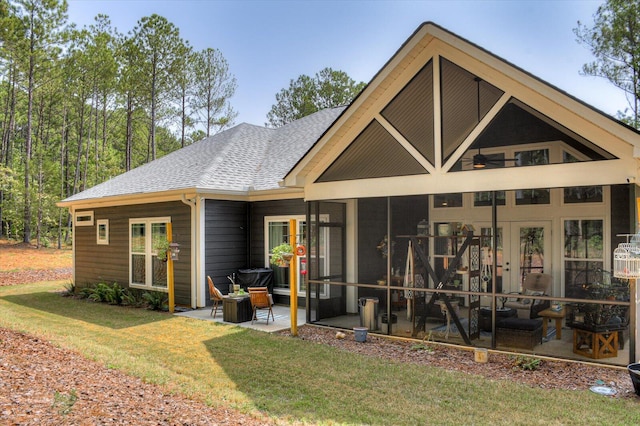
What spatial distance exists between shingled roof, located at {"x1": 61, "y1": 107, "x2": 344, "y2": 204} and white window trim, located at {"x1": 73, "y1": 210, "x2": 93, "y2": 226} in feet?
1.50

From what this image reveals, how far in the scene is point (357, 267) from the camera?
31.7ft

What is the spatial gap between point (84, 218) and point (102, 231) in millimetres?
1096

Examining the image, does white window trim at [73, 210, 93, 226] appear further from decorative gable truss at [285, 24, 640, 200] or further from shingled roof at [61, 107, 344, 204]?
decorative gable truss at [285, 24, 640, 200]

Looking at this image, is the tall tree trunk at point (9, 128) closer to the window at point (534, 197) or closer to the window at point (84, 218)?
the window at point (84, 218)

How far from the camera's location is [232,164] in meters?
12.3

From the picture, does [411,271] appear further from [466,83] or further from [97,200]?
[97,200]

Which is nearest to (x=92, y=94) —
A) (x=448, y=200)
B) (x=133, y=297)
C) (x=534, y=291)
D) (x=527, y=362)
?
(x=133, y=297)

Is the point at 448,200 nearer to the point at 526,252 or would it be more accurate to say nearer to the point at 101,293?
the point at 526,252

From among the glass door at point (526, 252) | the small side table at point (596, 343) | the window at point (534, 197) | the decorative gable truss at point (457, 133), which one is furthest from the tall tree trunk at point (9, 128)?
the small side table at point (596, 343)

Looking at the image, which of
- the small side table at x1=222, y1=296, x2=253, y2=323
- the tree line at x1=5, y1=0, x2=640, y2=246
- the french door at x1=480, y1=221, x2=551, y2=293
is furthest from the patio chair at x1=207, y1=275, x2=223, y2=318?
the tree line at x1=5, y1=0, x2=640, y2=246

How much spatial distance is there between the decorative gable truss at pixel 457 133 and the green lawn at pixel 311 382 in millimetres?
2635

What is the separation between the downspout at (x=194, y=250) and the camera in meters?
10.3

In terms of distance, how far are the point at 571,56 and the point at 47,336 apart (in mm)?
18781

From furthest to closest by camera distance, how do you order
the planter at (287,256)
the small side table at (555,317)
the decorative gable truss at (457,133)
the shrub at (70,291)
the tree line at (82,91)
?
the tree line at (82,91), the shrub at (70,291), the planter at (287,256), the small side table at (555,317), the decorative gable truss at (457,133)
